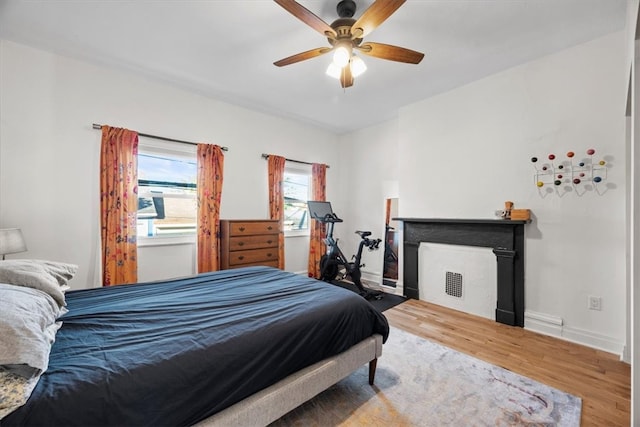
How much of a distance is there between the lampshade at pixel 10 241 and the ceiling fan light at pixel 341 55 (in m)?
2.87

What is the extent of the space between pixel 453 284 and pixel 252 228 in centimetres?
267

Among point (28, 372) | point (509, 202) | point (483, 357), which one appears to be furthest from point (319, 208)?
point (28, 372)

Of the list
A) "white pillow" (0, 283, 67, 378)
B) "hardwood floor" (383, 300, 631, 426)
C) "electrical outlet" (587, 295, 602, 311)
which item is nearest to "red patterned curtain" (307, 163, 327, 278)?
"hardwood floor" (383, 300, 631, 426)

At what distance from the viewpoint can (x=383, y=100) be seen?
3.61m

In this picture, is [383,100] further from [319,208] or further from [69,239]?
[69,239]

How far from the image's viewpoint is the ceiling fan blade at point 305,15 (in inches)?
61.5

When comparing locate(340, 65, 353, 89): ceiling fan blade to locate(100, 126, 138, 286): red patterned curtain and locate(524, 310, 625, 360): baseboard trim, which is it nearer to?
locate(100, 126, 138, 286): red patterned curtain

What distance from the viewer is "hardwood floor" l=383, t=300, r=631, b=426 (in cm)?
166

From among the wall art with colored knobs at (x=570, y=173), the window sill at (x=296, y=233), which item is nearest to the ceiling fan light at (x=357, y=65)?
the wall art with colored knobs at (x=570, y=173)

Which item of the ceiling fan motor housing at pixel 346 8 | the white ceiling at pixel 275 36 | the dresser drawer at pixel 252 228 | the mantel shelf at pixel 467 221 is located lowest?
the dresser drawer at pixel 252 228

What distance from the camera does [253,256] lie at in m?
3.52

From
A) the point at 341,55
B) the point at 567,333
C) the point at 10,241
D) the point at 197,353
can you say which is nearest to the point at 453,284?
the point at 567,333

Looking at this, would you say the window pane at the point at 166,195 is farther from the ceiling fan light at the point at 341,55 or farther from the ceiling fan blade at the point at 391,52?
the ceiling fan blade at the point at 391,52

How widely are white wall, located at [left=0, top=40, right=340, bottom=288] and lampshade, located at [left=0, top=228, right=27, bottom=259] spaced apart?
17.6 inches
